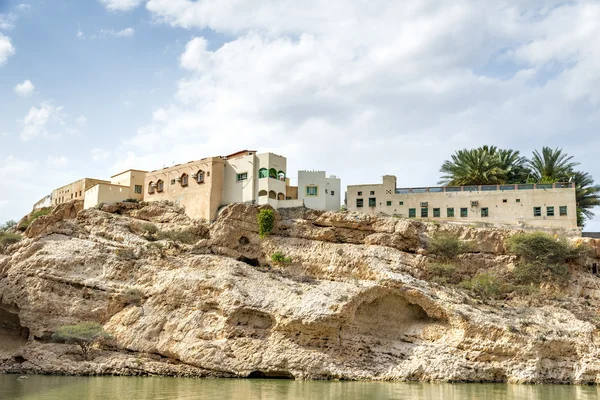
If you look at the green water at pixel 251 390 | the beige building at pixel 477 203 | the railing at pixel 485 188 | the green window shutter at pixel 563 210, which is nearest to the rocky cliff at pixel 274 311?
the green water at pixel 251 390

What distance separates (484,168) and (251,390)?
27.5 metres

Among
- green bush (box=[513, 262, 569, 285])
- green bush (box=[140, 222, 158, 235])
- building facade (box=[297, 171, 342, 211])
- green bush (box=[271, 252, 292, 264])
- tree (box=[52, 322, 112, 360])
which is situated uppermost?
building facade (box=[297, 171, 342, 211])

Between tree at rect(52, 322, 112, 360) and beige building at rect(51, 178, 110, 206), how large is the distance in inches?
801

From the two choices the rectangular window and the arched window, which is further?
the arched window

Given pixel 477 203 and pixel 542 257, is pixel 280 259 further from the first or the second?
pixel 542 257

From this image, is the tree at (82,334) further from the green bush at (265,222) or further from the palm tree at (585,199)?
the palm tree at (585,199)

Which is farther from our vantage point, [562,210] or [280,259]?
[562,210]

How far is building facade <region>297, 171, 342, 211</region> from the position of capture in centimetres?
4322

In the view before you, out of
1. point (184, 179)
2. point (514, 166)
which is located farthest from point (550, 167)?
point (184, 179)

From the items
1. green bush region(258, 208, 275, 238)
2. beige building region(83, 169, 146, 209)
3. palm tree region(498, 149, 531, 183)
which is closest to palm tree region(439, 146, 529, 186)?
palm tree region(498, 149, 531, 183)

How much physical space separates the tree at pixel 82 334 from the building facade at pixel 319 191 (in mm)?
17142

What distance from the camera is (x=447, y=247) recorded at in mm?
38656

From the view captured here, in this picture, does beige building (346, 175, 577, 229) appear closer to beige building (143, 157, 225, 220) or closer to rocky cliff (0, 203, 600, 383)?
rocky cliff (0, 203, 600, 383)

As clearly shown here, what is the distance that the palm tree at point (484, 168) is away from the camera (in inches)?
1790
